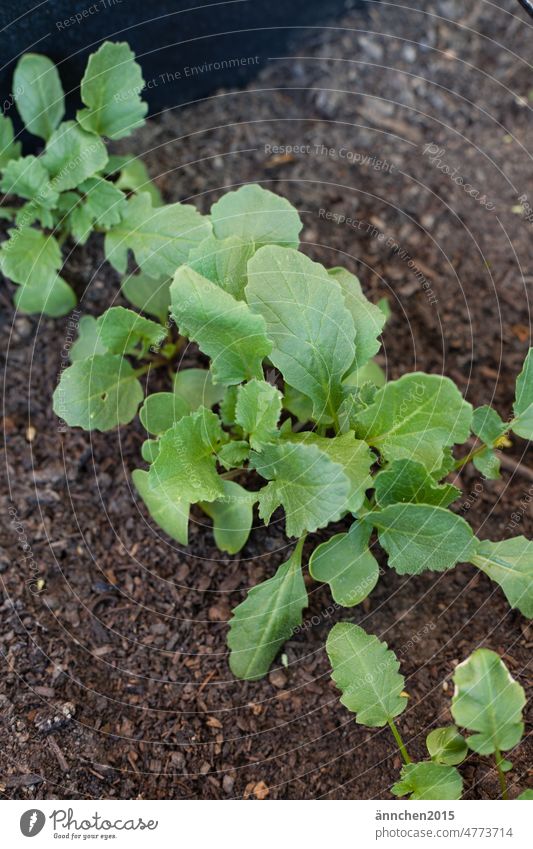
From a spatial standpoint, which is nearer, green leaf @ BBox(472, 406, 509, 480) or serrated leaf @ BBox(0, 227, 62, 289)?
green leaf @ BBox(472, 406, 509, 480)

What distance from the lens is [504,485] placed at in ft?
4.80

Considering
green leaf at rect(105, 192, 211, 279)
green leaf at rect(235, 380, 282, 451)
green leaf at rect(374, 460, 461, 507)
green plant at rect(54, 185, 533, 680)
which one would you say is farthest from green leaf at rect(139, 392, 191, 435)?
green leaf at rect(374, 460, 461, 507)

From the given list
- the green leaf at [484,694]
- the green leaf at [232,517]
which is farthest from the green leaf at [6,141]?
the green leaf at [484,694]

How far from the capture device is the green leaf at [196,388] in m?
1.40

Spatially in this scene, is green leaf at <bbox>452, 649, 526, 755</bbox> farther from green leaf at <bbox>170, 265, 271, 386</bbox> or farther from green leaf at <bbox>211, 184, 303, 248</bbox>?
green leaf at <bbox>211, 184, 303, 248</bbox>

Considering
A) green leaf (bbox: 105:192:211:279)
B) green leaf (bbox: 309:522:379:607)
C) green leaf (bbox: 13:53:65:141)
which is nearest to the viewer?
green leaf (bbox: 309:522:379:607)

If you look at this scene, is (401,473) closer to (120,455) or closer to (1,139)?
A: (120,455)

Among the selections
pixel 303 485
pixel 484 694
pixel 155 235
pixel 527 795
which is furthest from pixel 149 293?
pixel 527 795

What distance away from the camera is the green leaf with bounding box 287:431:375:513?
3.67ft

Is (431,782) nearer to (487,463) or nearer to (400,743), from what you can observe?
(400,743)

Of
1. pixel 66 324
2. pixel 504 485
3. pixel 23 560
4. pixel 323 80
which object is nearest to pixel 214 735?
pixel 23 560

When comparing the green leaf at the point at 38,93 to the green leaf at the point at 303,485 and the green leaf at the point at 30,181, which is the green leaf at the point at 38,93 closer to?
the green leaf at the point at 30,181

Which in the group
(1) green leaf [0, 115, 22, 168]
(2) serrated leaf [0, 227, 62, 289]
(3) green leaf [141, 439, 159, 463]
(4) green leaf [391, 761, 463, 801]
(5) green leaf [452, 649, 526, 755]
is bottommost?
(4) green leaf [391, 761, 463, 801]

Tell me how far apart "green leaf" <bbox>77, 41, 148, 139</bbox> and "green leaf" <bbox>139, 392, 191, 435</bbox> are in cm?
49
